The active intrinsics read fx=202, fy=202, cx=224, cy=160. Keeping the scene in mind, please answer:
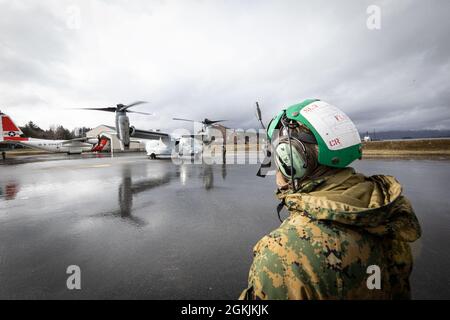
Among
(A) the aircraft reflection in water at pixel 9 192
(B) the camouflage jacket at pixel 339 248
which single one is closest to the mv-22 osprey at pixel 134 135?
(A) the aircraft reflection in water at pixel 9 192

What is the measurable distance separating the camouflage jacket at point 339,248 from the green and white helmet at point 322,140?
0.28 meters

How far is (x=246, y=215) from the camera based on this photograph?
511 centimetres

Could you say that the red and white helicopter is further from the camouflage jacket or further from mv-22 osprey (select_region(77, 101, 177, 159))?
the camouflage jacket

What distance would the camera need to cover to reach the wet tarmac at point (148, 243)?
97.5 inches

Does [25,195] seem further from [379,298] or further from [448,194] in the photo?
[448,194]

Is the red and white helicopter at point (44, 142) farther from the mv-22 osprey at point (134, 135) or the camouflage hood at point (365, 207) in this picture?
the camouflage hood at point (365, 207)

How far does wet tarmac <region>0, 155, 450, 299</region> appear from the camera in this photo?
8.13 feet

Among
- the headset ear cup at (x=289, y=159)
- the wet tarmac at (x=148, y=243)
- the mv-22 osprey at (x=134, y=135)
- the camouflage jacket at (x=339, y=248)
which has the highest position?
the mv-22 osprey at (x=134, y=135)

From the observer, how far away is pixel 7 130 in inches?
1222

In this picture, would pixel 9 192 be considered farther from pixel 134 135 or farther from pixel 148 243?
pixel 134 135

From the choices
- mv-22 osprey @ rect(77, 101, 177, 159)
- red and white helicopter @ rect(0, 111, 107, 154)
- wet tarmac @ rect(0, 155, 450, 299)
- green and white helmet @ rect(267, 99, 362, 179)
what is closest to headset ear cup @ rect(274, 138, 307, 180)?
green and white helmet @ rect(267, 99, 362, 179)

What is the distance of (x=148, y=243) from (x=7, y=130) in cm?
4251
